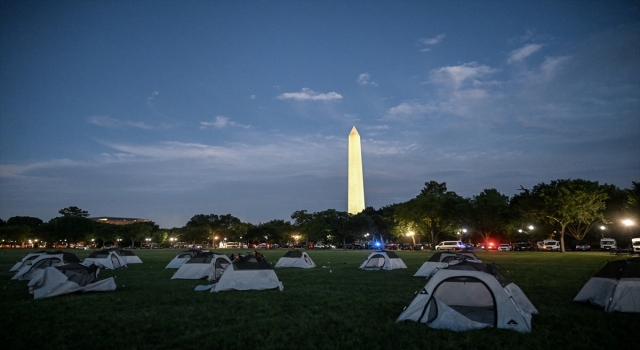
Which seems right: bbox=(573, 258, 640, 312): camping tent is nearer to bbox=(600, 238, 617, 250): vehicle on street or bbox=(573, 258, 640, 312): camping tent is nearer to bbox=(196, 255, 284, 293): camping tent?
bbox=(196, 255, 284, 293): camping tent

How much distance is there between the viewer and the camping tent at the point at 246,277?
15.6 meters

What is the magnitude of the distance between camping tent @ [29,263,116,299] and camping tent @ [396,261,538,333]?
12091 mm

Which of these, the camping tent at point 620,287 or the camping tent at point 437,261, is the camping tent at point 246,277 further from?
the camping tent at point 620,287

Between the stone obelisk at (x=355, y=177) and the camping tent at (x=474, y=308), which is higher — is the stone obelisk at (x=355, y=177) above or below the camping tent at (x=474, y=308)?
above

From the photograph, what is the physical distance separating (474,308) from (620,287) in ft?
13.4

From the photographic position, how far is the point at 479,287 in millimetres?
12273

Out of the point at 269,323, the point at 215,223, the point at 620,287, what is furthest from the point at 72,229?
the point at 620,287

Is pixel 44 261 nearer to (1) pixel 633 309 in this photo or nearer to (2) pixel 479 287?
(2) pixel 479 287

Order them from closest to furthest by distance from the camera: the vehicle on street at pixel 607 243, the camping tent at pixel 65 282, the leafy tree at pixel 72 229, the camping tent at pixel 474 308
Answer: the camping tent at pixel 474 308 < the camping tent at pixel 65 282 < the vehicle on street at pixel 607 243 < the leafy tree at pixel 72 229

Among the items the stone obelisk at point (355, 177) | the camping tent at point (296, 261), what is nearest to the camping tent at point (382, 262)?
the camping tent at point (296, 261)

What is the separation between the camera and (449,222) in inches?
2446

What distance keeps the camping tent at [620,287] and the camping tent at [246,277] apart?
36.4 feet

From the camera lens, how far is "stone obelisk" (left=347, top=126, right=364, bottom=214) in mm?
86481

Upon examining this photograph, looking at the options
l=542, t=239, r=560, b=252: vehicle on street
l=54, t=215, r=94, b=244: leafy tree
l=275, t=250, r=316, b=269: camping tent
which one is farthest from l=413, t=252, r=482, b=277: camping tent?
l=54, t=215, r=94, b=244: leafy tree
